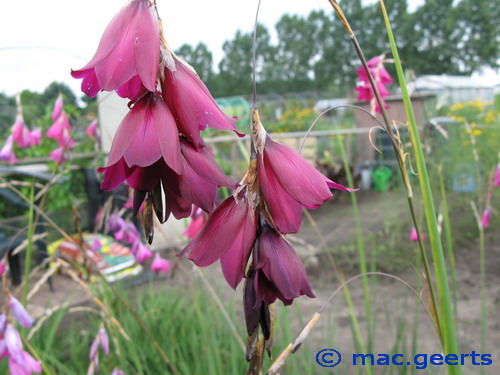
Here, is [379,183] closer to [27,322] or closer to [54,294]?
[54,294]

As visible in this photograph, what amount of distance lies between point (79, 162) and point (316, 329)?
373cm

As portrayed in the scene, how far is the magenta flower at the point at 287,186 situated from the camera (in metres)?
0.37

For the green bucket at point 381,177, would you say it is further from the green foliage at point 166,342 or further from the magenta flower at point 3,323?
the magenta flower at point 3,323

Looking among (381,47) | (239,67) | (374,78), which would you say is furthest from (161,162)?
(381,47)

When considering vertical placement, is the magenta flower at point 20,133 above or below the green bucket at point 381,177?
above

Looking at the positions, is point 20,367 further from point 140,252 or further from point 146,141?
point 140,252

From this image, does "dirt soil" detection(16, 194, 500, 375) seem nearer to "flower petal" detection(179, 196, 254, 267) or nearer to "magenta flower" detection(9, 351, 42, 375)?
"magenta flower" detection(9, 351, 42, 375)

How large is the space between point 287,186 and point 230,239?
0.07 m

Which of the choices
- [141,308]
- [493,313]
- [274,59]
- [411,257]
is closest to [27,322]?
[141,308]

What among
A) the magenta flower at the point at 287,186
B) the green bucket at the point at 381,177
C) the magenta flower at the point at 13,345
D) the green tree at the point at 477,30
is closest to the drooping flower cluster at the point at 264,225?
the magenta flower at the point at 287,186

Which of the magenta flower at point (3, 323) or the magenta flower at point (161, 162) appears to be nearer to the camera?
the magenta flower at point (161, 162)

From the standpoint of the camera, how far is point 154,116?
0.36 metres

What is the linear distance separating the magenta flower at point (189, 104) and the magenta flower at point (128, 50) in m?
A: 0.02

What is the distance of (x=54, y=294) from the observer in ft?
11.3
